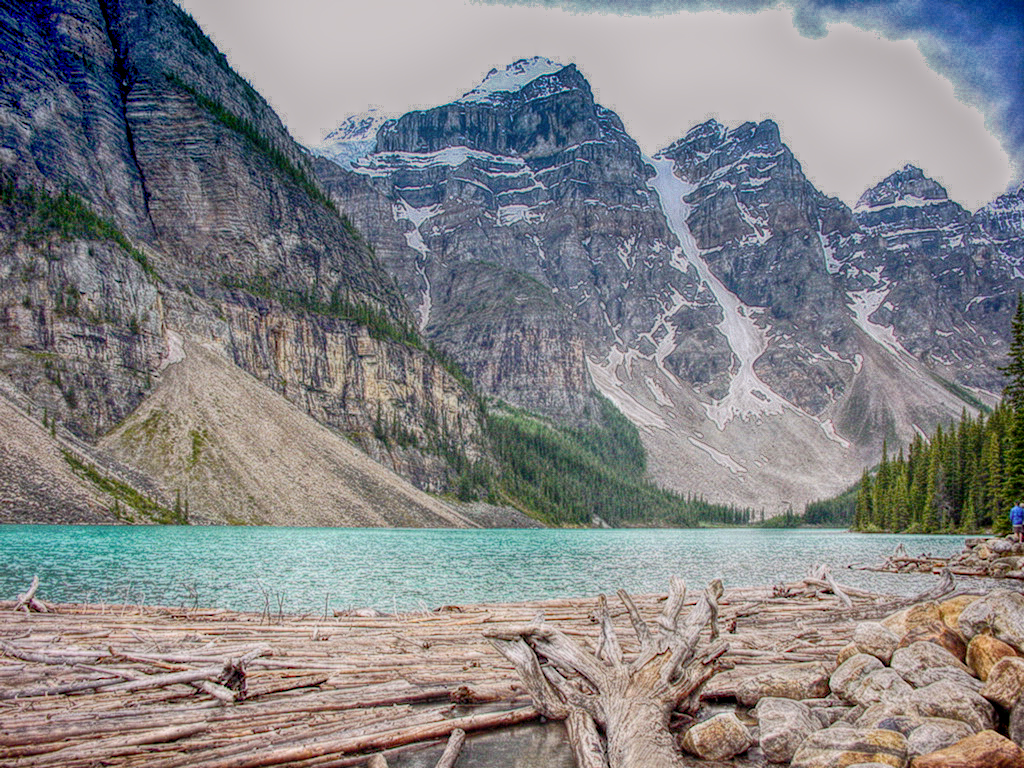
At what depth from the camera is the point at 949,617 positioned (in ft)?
34.3

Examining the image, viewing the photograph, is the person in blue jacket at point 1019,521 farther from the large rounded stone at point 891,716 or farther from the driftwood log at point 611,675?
the driftwood log at point 611,675

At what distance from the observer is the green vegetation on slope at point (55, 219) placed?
3556 inches

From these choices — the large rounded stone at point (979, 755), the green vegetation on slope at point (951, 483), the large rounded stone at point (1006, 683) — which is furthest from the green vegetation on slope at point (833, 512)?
the large rounded stone at point (979, 755)

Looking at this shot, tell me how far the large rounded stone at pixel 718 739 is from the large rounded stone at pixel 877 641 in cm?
392

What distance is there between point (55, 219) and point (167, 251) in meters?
23.6

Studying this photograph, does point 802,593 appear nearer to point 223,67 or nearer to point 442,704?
point 442,704

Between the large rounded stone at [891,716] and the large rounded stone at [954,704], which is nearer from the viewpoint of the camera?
the large rounded stone at [954,704]

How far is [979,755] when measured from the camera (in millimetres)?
6035

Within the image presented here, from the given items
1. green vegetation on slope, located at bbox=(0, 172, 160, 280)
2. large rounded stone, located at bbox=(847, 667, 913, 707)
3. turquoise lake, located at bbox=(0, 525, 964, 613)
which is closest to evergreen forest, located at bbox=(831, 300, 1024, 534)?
turquoise lake, located at bbox=(0, 525, 964, 613)

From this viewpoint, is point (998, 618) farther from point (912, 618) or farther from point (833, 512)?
point (833, 512)

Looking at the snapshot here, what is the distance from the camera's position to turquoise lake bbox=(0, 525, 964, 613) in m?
26.8

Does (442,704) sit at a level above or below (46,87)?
below

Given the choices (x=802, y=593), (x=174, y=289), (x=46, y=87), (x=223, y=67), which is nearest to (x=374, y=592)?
(x=802, y=593)

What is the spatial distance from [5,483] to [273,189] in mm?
99736
